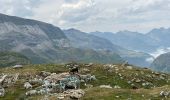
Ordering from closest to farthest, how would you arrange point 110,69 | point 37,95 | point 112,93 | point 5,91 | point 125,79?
point 112,93
point 37,95
point 5,91
point 125,79
point 110,69

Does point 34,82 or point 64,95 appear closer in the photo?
point 64,95

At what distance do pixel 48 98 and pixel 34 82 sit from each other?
22.2 meters

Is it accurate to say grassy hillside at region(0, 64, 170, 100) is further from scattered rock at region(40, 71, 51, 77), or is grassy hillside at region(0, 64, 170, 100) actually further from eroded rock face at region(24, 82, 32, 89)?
scattered rock at region(40, 71, 51, 77)

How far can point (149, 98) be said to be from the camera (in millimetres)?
55719

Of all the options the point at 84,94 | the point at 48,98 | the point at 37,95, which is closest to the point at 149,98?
the point at 84,94

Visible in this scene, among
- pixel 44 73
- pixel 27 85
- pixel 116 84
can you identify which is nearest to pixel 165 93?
pixel 116 84

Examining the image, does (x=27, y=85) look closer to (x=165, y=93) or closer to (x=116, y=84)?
(x=116, y=84)

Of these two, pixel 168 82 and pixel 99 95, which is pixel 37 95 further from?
pixel 168 82

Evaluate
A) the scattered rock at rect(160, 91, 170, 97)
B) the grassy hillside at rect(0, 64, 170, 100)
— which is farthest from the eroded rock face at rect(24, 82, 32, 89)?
the scattered rock at rect(160, 91, 170, 97)

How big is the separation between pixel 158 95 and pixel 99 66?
43.5 metres

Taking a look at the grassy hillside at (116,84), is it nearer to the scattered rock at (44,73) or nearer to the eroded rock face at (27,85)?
the eroded rock face at (27,85)

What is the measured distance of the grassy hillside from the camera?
58469 millimetres

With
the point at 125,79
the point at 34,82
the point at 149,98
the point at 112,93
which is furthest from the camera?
the point at 125,79

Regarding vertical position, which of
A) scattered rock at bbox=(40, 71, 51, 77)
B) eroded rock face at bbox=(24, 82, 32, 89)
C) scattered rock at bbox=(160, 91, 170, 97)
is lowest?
scattered rock at bbox=(160, 91, 170, 97)
